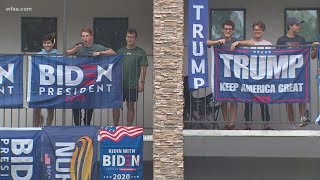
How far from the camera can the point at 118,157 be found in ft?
34.6

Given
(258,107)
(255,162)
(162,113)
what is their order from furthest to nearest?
(258,107)
(255,162)
(162,113)

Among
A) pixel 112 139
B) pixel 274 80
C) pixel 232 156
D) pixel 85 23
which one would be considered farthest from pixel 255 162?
pixel 85 23

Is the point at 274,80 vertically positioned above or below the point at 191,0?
below

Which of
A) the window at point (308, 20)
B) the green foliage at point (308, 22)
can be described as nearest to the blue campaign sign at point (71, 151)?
the window at point (308, 20)

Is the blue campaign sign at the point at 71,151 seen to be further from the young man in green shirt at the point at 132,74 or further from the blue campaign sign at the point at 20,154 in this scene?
the young man in green shirt at the point at 132,74

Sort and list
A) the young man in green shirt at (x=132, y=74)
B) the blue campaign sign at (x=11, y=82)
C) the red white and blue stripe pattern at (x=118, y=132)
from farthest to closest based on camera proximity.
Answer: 1. the young man in green shirt at (x=132, y=74)
2. the blue campaign sign at (x=11, y=82)
3. the red white and blue stripe pattern at (x=118, y=132)

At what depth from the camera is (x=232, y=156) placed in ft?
35.2

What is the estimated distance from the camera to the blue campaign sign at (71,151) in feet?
34.6

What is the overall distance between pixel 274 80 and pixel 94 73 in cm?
319

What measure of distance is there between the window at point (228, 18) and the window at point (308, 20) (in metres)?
0.93

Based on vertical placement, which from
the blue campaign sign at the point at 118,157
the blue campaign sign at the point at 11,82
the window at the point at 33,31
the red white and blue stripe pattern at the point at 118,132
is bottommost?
the blue campaign sign at the point at 118,157

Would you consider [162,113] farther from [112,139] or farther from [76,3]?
[76,3]

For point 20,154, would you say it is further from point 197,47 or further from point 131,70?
point 197,47

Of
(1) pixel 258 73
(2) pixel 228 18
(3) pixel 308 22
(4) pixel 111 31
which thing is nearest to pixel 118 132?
(1) pixel 258 73
